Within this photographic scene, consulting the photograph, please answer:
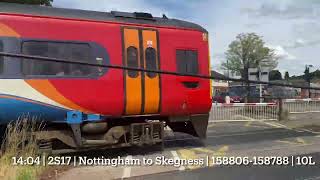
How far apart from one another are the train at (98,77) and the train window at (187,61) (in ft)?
0.08

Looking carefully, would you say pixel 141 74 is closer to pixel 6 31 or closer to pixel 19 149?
pixel 6 31

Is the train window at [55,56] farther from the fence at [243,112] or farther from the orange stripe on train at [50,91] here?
the fence at [243,112]

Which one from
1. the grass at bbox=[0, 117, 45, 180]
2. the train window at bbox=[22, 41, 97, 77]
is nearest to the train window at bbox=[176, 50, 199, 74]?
the train window at bbox=[22, 41, 97, 77]

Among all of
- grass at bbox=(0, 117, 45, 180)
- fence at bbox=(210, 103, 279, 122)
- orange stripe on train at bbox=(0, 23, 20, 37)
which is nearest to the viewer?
grass at bbox=(0, 117, 45, 180)

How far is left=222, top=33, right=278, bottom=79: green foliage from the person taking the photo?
253 feet

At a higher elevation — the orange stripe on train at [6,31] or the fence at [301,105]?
the orange stripe on train at [6,31]

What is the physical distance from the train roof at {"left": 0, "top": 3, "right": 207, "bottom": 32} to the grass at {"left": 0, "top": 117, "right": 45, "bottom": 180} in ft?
7.46

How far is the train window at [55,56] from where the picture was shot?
10953 millimetres

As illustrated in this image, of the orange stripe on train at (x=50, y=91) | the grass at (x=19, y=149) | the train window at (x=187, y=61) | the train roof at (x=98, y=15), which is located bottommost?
the grass at (x=19, y=149)

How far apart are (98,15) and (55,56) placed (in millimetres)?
1510

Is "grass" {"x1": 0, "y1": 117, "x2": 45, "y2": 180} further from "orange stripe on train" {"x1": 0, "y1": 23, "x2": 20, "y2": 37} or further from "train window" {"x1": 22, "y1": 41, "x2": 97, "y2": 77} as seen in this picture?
"orange stripe on train" {"x1": 0, "y1": 23, "x2": 20, "y2": 37}

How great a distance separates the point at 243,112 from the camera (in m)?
24.6

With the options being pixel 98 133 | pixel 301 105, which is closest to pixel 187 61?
pixel 98 133

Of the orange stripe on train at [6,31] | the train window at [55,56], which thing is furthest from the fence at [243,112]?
the orange stripe on train at [6,31]
